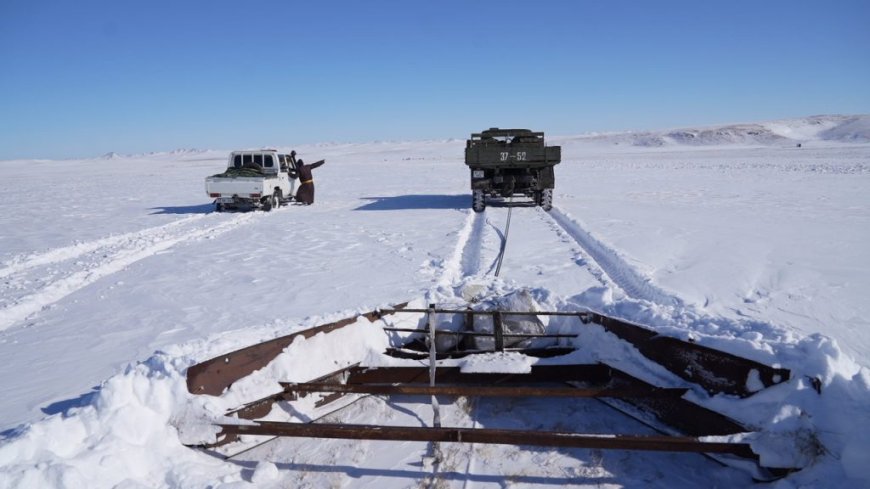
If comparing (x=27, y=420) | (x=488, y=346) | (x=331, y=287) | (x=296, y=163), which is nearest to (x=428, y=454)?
(x=488, y=346)

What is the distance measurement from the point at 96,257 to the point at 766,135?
9985cm

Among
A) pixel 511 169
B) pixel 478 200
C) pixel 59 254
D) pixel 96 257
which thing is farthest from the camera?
pixel 511 169

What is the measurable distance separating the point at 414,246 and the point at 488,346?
18.1 feet

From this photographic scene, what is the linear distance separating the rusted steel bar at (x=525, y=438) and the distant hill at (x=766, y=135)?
296ft

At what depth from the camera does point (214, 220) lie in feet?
46.0

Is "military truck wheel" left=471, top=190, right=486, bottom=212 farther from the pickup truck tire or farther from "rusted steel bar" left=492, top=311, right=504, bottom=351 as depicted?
"rusted steel bar" left=492, top=311, right=504, bottom=351

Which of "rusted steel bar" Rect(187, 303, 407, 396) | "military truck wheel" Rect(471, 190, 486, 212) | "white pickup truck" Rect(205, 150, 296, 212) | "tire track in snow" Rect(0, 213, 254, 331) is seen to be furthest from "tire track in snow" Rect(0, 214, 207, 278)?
"military truck wheel" Rect(471, 190, 486, 212)

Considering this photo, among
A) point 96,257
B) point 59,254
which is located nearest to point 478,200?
point 96,257

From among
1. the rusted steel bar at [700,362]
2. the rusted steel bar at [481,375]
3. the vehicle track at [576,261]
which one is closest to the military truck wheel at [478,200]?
the vehicle track at [576,261]

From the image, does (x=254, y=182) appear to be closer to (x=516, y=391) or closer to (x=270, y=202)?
(x=270, y=202)

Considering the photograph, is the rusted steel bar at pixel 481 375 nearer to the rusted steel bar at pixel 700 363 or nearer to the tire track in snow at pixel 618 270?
the rusted steel bar at pixel 700 363

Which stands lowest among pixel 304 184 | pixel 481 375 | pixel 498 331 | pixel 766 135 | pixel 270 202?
pixel 481 375

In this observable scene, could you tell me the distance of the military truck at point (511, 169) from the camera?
541 inches

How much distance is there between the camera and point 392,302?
618 centimetres
